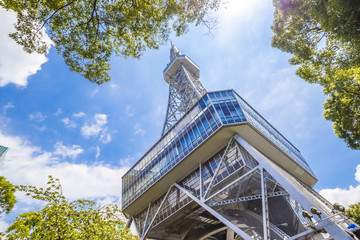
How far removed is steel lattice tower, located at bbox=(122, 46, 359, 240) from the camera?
16328 millimetres

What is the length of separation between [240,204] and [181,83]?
3354 centimetres

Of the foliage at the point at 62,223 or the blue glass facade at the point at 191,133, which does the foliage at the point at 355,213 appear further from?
the foliage at the point at 62,223

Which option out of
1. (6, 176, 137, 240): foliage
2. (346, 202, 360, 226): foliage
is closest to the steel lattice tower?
(346, 202, 360, 226): foliage

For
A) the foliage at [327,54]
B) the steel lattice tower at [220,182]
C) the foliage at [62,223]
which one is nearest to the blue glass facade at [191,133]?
the steel lattice tower at [220,182]

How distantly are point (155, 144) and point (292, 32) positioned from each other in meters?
21.3

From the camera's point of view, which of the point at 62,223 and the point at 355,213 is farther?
the point at 355,213

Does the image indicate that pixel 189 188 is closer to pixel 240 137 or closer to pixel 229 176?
pixel 229 176

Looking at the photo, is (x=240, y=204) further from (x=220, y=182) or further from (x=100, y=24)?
(x=100, y=24)

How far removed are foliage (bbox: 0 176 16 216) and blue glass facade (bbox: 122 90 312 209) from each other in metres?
15.0

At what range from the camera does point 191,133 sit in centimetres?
2253

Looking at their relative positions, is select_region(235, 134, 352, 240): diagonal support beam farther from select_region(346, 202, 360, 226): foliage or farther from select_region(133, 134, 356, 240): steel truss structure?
select_region(346, 202, 360, 226): foliage

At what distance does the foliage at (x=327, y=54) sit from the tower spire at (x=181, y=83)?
91.2 ft

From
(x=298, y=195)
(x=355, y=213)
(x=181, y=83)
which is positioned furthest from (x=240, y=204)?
(x=181, y=83)

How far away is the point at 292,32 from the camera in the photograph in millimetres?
11281
